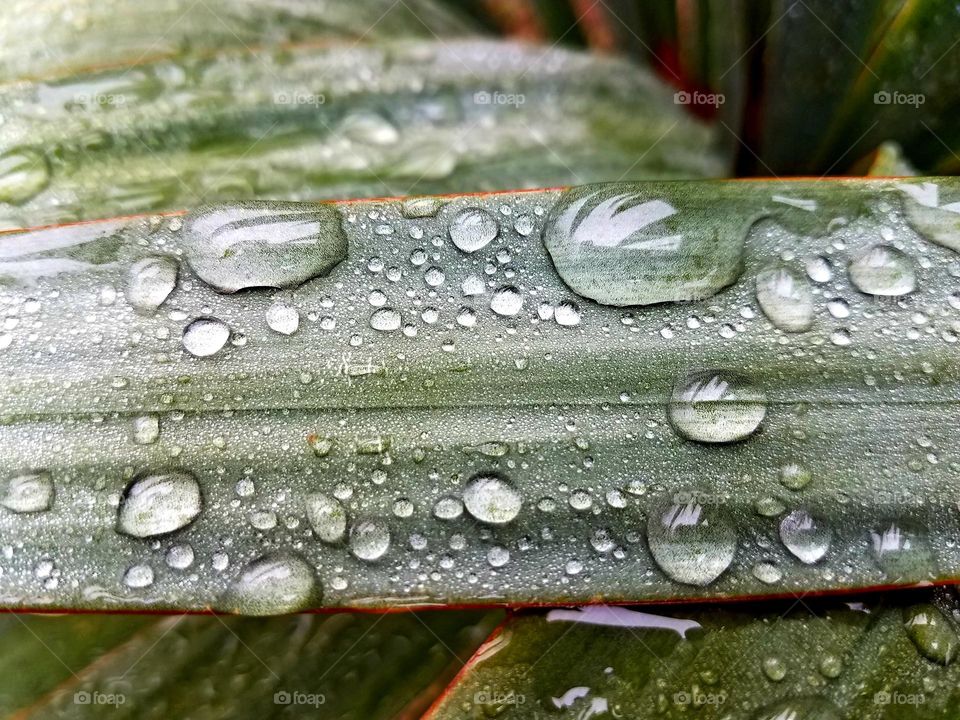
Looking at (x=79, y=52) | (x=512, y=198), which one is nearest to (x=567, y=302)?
(x=512, y=198)

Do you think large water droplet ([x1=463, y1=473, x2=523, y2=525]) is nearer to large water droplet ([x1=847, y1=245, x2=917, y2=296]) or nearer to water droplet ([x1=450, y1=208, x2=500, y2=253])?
water droplet ([x1=450, y1=208, x2=500, y2=253])

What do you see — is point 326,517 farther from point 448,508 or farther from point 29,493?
point 29,493

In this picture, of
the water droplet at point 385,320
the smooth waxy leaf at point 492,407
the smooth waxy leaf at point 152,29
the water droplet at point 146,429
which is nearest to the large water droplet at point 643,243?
the smooth waxy leaf at point 492,407

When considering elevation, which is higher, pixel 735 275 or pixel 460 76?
pixel 460 76

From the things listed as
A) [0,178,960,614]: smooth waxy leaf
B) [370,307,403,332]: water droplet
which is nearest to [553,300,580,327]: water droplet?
[0,178,960,614]: smooth waxy leaf

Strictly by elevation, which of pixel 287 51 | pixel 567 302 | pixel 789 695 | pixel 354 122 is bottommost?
pixel 789 695

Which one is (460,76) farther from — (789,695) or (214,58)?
(789,695)
